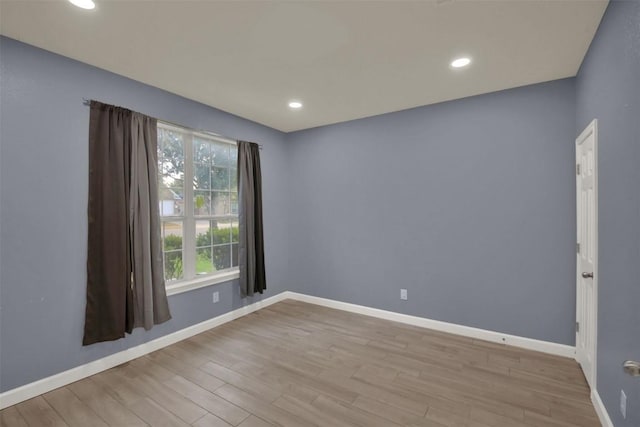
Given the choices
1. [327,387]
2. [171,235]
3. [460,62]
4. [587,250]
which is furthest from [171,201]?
[587,250]

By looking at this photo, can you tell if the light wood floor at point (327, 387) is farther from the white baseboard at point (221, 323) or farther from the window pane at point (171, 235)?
the window pane at point (171, 235)

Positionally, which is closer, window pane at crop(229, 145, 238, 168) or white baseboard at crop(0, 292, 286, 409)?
white baseboard at crop(0, 292, 286, 409)

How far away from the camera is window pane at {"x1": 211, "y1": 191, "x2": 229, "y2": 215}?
3660 mm

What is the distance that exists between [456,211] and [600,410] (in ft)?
6.36

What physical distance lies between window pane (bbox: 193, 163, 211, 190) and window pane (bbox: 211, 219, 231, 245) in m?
0.48

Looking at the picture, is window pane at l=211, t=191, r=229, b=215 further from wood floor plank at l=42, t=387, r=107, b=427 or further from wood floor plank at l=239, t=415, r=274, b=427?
wood floor plank at l=239, t=415, r=274, b=427

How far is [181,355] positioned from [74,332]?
915mm

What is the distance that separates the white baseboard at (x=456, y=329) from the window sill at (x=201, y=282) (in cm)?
132

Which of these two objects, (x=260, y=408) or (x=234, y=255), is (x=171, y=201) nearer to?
(x=234, y=255)

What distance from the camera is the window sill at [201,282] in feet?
10.2

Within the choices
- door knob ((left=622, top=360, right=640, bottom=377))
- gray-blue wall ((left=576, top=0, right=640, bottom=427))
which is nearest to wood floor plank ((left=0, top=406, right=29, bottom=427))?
door knob ((left=622, top=360, right=640, bottom=377))

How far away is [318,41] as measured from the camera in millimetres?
2125

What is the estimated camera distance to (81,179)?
244 cm

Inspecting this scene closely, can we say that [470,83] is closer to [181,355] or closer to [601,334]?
[601,334]
